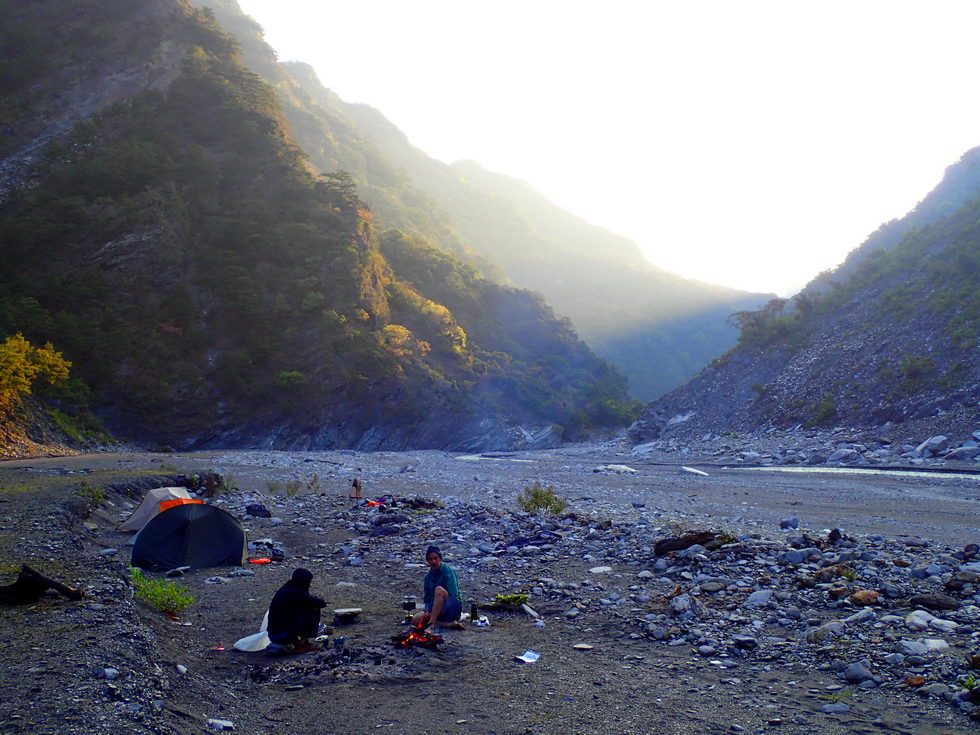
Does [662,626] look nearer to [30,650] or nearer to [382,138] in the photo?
[30,650]

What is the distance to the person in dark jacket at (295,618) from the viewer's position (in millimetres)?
6598

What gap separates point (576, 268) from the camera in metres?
139

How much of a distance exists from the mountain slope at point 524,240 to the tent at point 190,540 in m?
81.9

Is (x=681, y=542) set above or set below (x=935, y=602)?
below

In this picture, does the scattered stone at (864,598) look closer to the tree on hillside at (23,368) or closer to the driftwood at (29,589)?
the driftwood at (29,589)

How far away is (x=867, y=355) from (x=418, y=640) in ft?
108

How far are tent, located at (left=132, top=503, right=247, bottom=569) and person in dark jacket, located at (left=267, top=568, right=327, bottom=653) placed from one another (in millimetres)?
4528

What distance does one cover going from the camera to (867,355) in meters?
32.8

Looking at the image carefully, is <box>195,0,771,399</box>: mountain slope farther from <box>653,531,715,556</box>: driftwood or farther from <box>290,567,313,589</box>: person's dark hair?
<box>290,567,313,589</box>: person's dark hair

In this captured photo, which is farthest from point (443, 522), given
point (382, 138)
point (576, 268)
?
point (382, 138)

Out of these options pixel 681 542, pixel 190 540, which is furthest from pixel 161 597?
pixel 681 542

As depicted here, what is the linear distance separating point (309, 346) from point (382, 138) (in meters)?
125

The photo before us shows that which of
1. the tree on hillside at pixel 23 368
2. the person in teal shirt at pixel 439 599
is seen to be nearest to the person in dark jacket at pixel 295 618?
the person in teal shirt at pixel 439 599

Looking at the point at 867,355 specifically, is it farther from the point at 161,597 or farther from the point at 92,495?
the point at 161,597
